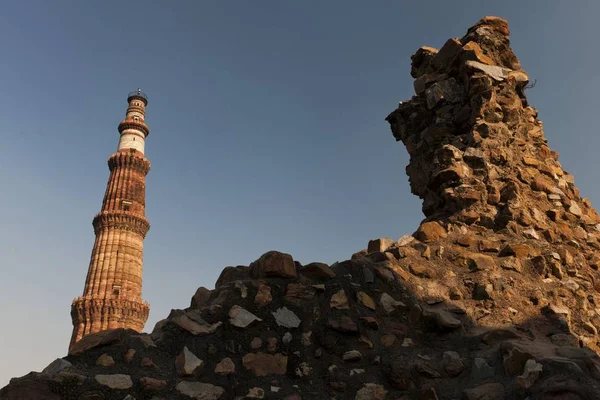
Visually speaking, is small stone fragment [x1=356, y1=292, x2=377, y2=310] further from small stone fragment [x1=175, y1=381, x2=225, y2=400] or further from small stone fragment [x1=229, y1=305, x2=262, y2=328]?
small stone fragment [x1=175, y1=381, x2=225, y2=400]

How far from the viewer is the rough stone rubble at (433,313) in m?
2.20

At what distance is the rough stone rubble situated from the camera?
86.7 inches

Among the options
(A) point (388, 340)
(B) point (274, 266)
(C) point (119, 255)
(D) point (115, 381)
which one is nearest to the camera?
(D) point (115, 381)

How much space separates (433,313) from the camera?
111 inches

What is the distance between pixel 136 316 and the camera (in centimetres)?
2547

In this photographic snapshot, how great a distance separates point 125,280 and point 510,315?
A: 2523 cm

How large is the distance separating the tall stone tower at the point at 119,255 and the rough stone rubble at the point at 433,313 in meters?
23.3

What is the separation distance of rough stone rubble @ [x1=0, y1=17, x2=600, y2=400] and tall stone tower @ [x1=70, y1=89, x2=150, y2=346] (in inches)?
916

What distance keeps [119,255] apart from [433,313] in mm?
25462

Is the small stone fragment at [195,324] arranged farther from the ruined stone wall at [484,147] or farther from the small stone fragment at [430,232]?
the ruined stone wall at [484,147]

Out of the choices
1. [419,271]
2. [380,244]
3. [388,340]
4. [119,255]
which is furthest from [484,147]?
[119,255]

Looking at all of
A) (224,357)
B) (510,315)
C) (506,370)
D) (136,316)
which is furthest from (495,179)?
(136,316)

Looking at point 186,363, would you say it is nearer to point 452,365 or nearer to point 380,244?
point 452,365

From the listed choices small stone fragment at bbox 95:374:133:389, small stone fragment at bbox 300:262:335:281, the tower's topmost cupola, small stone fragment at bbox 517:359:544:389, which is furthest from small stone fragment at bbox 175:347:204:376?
the tower's topmost cupola
